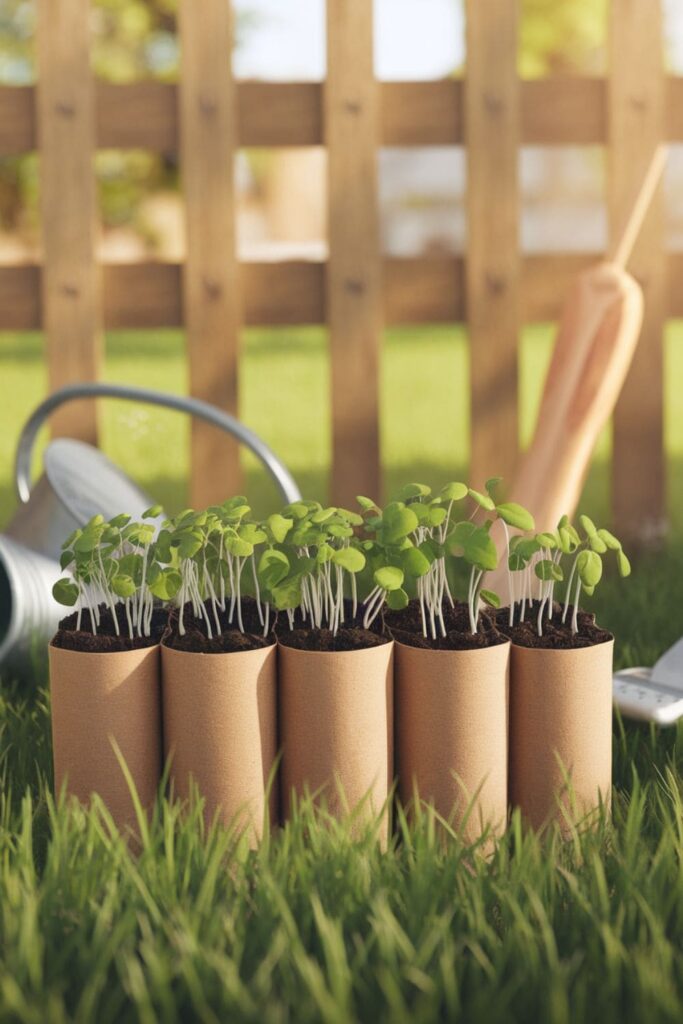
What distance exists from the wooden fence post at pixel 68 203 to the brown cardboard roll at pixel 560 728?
64.8 inches

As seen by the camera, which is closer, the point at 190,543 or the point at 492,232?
the point at 190,543

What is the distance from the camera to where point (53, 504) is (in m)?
1.85

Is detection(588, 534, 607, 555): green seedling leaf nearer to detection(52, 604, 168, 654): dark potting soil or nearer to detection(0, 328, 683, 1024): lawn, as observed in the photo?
detection(0, 328, 683, 1024): lawn

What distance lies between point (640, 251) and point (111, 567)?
1.84 metres

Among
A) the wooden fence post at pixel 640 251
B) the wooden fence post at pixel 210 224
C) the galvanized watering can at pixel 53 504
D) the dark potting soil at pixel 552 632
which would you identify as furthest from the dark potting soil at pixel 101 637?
the wooden fence post at pixel 640 251

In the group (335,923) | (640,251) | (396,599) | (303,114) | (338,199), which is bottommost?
(335,923)

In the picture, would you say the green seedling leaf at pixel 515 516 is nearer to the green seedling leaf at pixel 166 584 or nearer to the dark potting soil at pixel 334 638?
the dark potting soil at pixel 334 638

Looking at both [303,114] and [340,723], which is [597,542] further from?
[303,114]

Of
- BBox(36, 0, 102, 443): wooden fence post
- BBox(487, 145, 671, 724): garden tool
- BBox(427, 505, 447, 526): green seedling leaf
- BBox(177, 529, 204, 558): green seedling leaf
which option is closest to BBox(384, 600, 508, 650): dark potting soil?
BBox(427, 505, 447, 526): green seedling leaf

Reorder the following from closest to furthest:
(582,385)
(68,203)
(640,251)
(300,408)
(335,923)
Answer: (335,923)
(582,385)
(68,203)
(640,251)
(300,408)

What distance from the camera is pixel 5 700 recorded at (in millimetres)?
1690

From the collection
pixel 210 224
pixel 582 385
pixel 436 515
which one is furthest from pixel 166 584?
pixel 210 224

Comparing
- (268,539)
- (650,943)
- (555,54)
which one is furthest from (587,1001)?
(555,54)

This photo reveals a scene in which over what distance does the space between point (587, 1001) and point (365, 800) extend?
31cm
